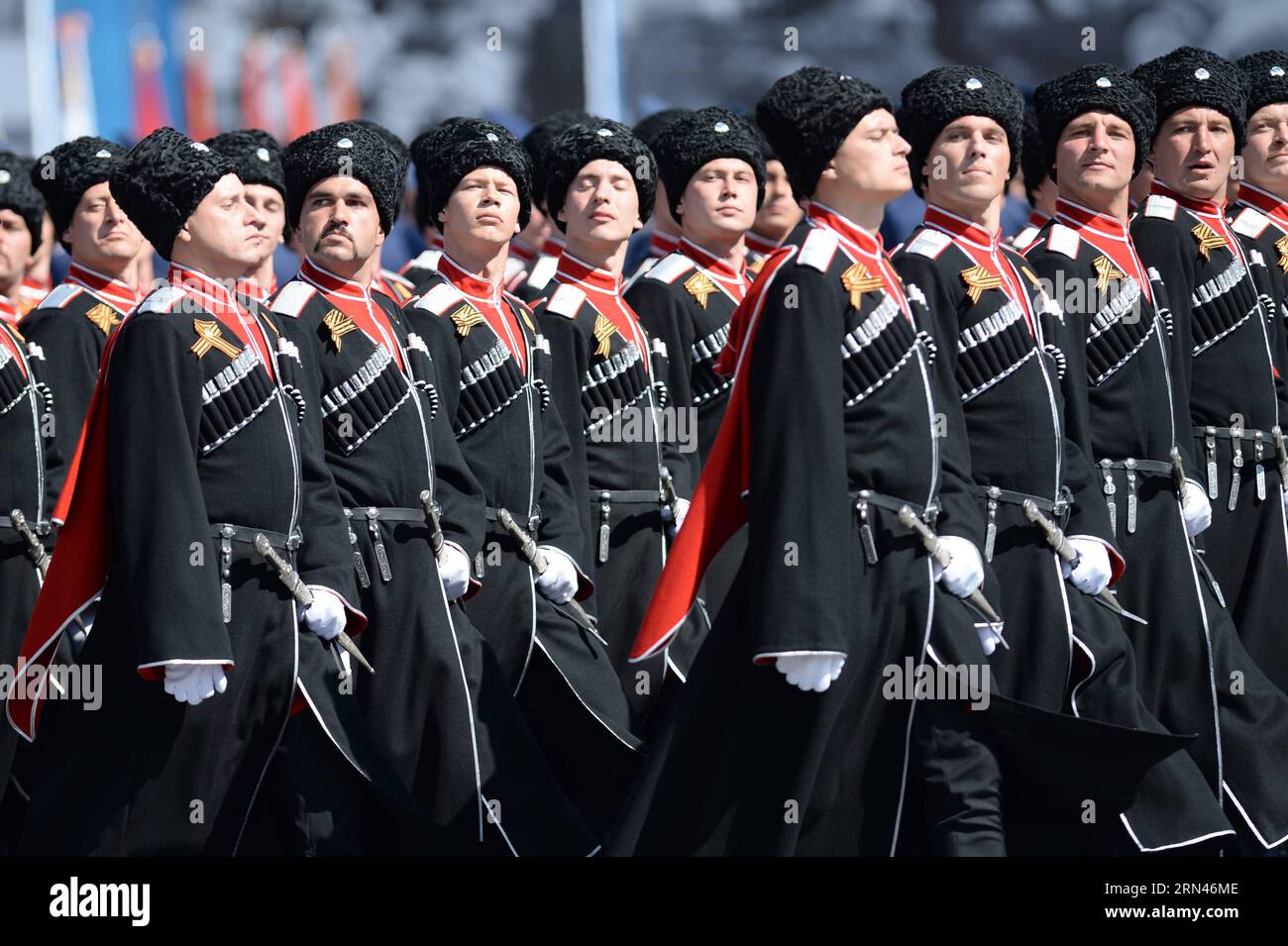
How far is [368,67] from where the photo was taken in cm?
1448

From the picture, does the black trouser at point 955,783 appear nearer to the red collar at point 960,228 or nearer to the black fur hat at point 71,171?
the red collar at point 960,228

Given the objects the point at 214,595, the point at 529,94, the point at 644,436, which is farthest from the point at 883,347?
the point at 529,94

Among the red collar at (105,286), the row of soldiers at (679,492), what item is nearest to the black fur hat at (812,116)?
the row of soldiers at (679,492)

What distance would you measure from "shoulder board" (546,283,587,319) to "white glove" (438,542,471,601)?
A: 1.32 meters

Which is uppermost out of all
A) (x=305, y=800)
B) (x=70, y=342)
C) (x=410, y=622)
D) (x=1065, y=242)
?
(x=1065, y=242)

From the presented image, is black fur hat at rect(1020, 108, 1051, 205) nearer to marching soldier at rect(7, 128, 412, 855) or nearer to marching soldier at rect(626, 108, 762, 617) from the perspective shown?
marching soldier at rect(626, 108, 762, 617)

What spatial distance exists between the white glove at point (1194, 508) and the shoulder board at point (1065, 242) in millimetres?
784

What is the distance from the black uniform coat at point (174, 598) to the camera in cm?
641

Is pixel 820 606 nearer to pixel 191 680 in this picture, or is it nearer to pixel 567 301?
pixel 191 680

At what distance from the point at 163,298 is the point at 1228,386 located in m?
3.59

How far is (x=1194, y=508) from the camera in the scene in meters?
7.93

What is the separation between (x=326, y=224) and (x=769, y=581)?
2.36 meters

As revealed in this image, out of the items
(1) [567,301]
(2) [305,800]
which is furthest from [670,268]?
(2) [305,800]

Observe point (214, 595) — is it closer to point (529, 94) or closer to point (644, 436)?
point (644, 436)
